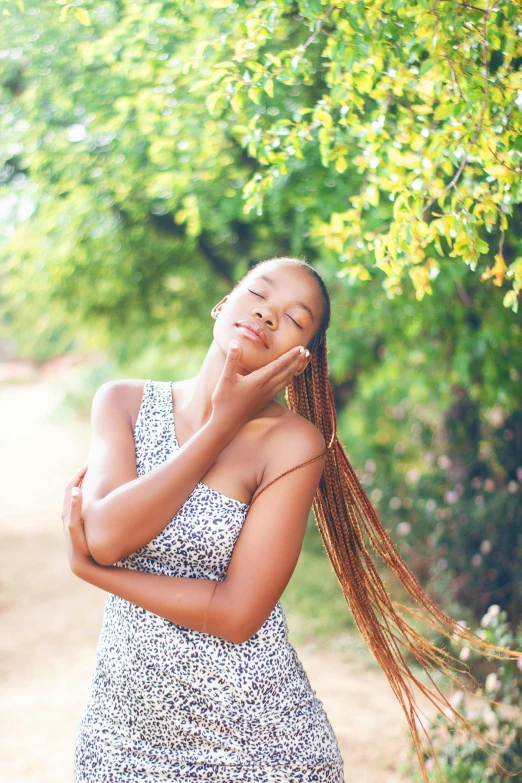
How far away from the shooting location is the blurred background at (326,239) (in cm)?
227

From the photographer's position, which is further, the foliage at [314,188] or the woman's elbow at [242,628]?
the foliage at [314,188]

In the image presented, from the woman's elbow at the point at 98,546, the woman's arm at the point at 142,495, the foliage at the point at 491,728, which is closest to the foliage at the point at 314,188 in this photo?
the woman's arm at the point at 142,495

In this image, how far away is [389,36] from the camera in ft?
7.38

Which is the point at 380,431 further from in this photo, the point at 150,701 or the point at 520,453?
the point at 150,701

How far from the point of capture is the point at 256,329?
1.91m

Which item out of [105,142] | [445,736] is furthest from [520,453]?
[105,142]

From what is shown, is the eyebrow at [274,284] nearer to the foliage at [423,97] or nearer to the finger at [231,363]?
the finger at [231,363]

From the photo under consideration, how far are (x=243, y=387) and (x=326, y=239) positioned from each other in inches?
56.3

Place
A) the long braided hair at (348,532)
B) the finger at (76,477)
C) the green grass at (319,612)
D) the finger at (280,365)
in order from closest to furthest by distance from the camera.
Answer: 1. the finger at (280,365)
2. the finger at (76,477)
3. the long braided hair at (348,532)
4. the green grass at (319,612)

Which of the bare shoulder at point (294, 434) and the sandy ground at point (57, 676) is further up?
the bare shoulder at point (294, 434)

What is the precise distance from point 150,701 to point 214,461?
1.95 ft

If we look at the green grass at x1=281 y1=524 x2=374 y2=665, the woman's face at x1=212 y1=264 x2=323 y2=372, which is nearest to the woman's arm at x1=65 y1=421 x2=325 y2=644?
the woman's face at x1=212 y1=264 x2=323 y2=372

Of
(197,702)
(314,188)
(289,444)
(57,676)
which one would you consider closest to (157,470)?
(289,444)

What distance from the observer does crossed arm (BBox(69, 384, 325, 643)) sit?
172 centimetres
